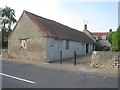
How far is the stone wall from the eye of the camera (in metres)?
12.3

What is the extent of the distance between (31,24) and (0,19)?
1898 centimetres

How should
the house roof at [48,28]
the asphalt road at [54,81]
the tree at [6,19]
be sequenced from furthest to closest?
the tree at [6,19] → the house roof at [48,28] → the asphalt road at [54,81]

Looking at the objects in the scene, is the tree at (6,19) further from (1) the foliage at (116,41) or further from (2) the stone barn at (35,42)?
(1) the foliage at (116,41)

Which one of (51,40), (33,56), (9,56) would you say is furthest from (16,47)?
(51,40)

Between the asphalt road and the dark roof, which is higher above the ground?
the dark roof

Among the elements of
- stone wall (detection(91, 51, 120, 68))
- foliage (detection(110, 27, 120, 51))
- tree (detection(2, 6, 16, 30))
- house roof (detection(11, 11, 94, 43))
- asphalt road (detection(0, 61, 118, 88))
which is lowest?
asphalt road (detection(0, 61, 118, 88))

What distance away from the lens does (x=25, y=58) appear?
1898cm

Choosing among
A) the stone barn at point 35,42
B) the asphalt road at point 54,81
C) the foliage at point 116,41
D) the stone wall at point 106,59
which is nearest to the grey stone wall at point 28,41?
the stone barn at point 35,42

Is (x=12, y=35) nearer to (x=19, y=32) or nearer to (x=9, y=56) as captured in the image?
(x=19, y=32)

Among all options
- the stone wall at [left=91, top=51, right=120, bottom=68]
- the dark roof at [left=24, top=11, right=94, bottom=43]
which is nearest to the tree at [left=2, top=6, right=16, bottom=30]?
the dark roof at [left=24, top=11, right=94, bottom=43]

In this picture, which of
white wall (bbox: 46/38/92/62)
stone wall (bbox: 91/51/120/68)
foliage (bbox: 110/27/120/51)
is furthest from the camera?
white wall (bbox: 46/38/92/62)

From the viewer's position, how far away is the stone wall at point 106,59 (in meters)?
12.3

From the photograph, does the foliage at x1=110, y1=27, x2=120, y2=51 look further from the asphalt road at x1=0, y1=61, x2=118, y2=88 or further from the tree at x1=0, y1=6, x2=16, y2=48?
the tree at x1=0, y1=6, x2=16, y2=48

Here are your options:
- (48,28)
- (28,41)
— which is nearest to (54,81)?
(28,41)
